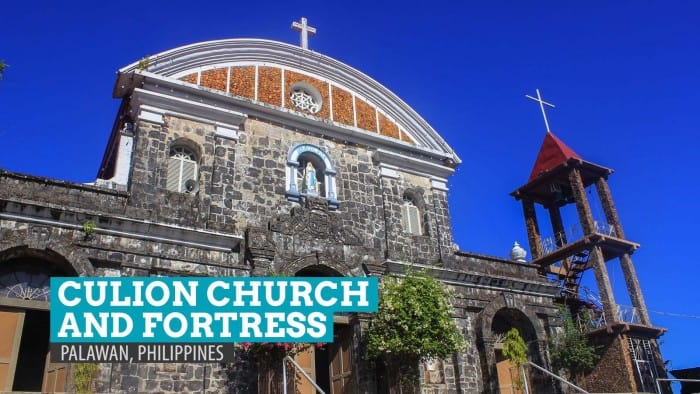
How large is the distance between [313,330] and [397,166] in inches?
257

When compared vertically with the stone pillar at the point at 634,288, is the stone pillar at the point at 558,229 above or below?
above

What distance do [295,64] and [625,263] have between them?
14.7 meters

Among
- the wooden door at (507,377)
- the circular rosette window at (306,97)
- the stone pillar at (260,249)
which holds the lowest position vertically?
the wooden door at (507,377)

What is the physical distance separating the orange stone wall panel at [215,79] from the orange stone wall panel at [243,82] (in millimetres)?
201

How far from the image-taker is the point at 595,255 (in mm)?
21891

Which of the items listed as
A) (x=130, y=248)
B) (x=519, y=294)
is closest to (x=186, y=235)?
(x=130, y=248)

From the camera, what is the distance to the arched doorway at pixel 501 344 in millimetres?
14789

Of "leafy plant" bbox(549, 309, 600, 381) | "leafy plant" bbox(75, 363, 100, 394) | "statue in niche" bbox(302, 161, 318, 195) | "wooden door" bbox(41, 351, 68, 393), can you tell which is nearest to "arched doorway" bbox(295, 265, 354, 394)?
"statue in niche" bbox(302, 161, 318, 195)

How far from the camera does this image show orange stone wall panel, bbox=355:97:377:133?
53.4 ft

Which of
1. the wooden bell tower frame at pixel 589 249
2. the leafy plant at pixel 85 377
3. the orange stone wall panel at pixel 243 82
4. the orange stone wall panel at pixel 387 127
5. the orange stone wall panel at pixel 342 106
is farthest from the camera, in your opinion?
the wooden bell tower frame at pixel 589 249

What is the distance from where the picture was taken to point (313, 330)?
10.6 metres

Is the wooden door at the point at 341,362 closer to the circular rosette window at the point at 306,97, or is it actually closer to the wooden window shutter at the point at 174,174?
the wooden window shutter at the point at 174,174

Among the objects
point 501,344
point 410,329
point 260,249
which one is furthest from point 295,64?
point 501,344

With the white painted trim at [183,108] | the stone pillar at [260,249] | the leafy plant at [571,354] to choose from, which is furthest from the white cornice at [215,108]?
the leafy plant at [571,354]
